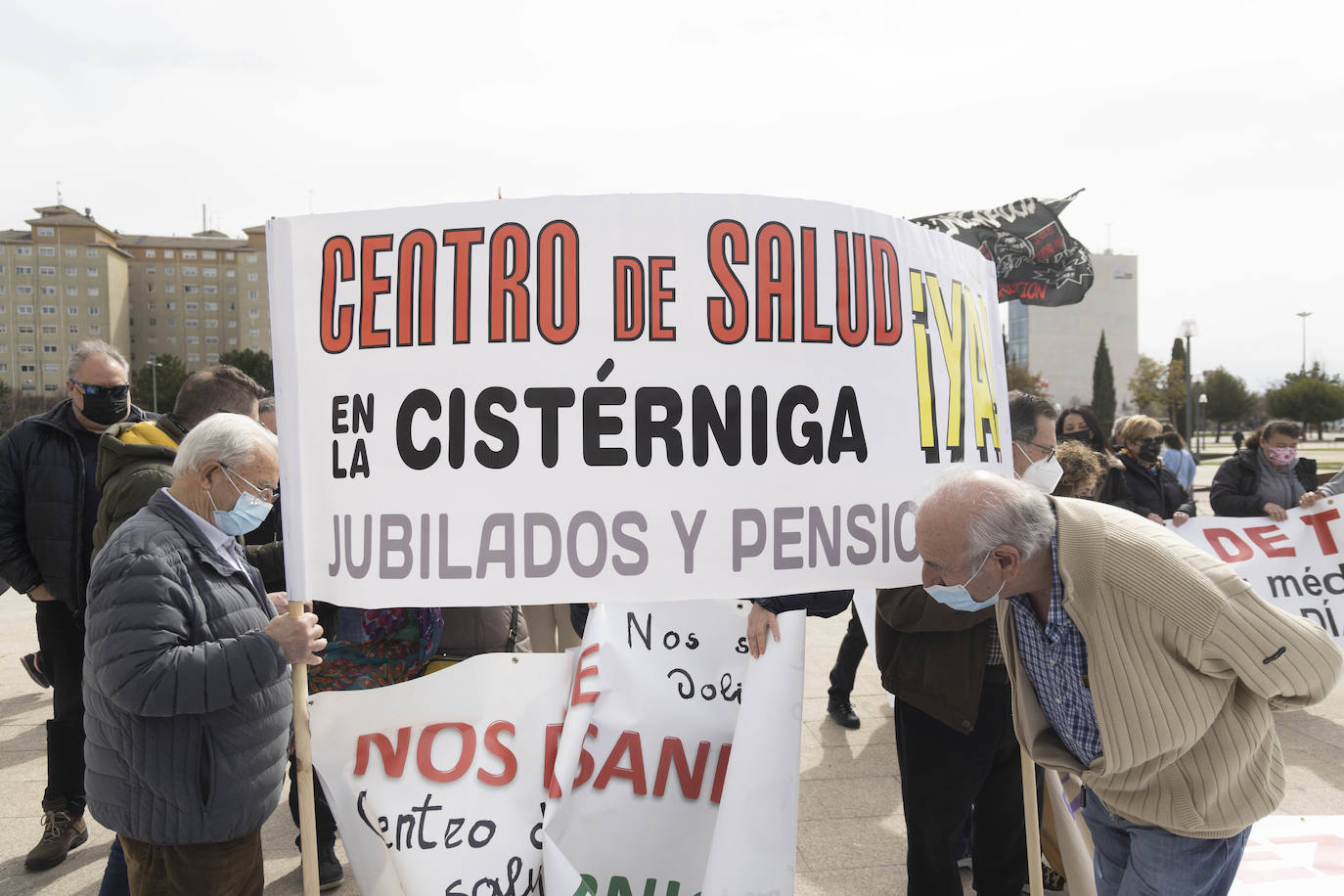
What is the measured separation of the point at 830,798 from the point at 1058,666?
238cm

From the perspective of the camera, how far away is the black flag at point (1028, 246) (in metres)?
5.42

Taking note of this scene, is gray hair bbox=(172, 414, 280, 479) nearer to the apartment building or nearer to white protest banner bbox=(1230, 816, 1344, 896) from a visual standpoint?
white protest banner bbox=(1230, 816, 1344, 896)

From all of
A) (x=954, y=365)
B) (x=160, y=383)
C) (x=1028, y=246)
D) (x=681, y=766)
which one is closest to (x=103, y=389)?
(x=681, y=766)

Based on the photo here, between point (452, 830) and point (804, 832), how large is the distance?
78.8 inches

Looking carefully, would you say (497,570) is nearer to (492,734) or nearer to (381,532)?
(381,532)

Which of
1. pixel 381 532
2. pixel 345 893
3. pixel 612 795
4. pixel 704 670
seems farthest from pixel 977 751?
pixel 345 893

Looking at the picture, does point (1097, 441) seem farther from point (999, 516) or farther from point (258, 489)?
point (258, 489)

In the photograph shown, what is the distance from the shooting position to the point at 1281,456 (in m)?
6.24

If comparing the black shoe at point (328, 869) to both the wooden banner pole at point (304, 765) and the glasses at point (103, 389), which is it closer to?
the wooden banner pole at point (304, 765)

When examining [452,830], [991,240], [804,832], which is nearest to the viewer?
[452,830]

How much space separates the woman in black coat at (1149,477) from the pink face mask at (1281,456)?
2.02 ft

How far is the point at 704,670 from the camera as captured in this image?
2.68 m

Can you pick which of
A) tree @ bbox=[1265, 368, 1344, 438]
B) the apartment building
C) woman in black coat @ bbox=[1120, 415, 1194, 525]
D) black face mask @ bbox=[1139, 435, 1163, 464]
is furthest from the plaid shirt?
the apartment building

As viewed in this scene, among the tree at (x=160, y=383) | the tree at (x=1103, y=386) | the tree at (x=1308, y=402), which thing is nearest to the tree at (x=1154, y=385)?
the tree at (x=1308, y=402)
